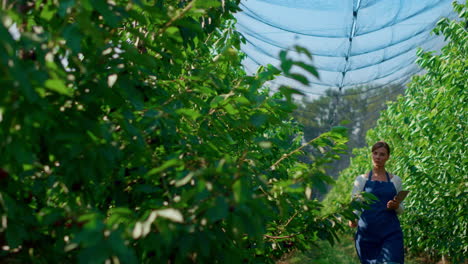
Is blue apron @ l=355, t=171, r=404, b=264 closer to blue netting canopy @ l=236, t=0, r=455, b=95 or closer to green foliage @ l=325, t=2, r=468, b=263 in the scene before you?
green foliage @ l=325, t=2, r=468, b=263

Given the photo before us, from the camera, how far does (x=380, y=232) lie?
369 centimetres

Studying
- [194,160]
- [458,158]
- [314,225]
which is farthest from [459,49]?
[194,160]

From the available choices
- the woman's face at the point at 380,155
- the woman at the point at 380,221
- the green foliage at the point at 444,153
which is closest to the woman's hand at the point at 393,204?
the woman at the point at 380,221

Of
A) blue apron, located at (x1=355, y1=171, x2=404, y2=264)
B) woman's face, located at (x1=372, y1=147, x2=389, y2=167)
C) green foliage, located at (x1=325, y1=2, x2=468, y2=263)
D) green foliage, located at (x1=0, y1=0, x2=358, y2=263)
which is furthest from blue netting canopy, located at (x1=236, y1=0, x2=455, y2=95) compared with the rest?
green foliage, located at (x1=0, y1=0, x2=358, y2=263)

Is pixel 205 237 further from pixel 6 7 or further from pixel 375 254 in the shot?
pixel 375 254

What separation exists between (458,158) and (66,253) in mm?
4833

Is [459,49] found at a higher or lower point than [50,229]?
higher

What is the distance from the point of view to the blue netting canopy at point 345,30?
25.5 ft

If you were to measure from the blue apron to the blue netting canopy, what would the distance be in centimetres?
369

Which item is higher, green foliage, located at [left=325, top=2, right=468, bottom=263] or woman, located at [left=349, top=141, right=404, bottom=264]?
green foliage, located at [left=325, top=2, right=468, bottom=263]

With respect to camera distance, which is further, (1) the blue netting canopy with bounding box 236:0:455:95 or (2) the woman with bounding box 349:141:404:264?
(1) the blue netting canopy with bounding box 236:0:455:95

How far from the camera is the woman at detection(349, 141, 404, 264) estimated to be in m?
3.59

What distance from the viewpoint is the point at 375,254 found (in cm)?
375

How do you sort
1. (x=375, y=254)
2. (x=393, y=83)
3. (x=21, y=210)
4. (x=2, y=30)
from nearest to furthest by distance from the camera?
(x=2, y=30), (x=21, y=210), (x=375, y=254), (x=393, y=83)
